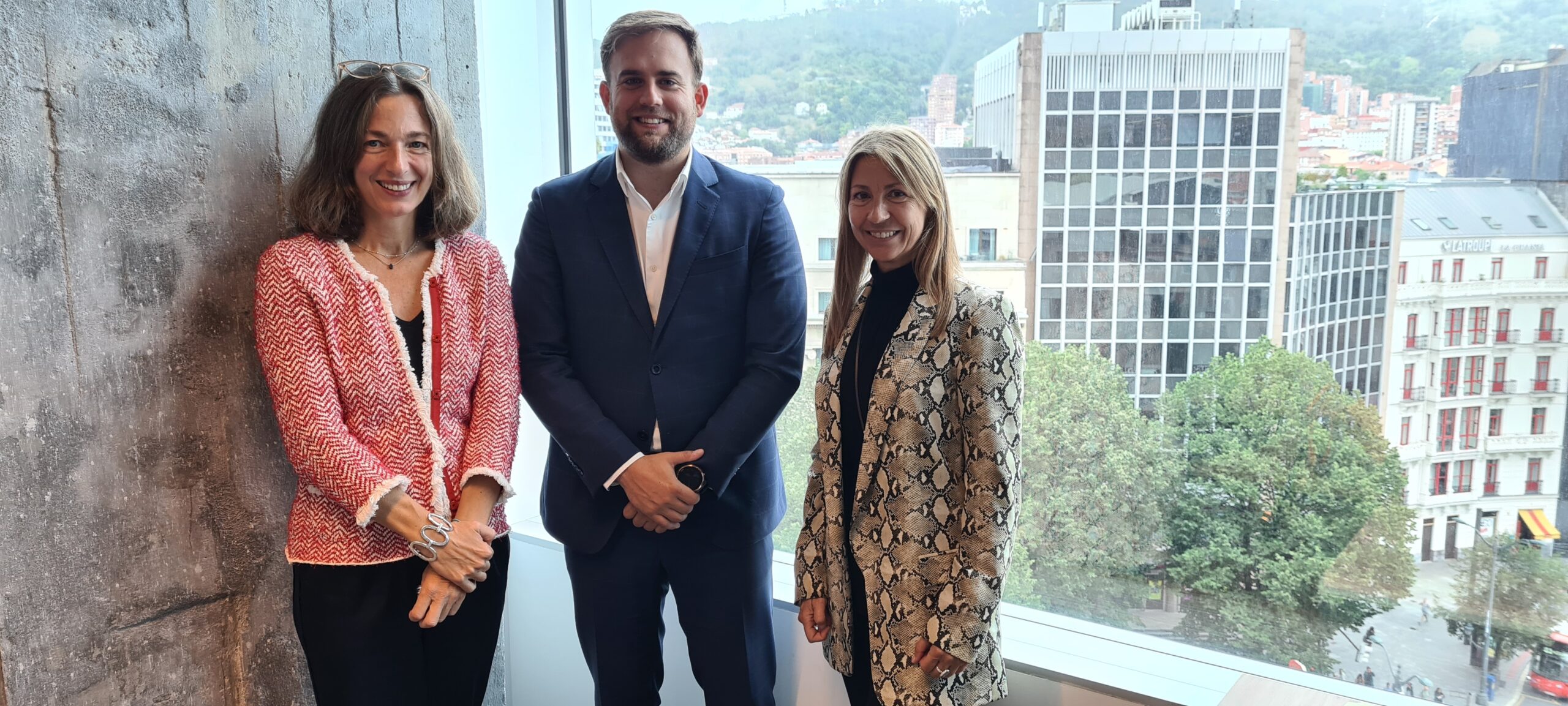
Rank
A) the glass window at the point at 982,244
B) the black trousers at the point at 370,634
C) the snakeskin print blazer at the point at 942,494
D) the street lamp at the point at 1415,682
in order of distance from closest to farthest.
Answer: the snakeskin print blazer at the point at 942,494, the black trousers at the point at 370,634, the street lamp at the point at 1415,682, the glass window at the point at 982,244

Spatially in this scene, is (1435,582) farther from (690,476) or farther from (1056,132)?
(690,476)

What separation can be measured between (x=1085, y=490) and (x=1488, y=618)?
2.59ft

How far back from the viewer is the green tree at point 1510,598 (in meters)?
1.71

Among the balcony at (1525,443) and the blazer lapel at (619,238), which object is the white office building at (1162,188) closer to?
the balcony at (1525,443)

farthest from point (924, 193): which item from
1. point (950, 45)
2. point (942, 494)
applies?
point (950, 45)

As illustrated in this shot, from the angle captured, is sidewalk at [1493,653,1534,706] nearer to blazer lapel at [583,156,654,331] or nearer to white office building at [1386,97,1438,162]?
white office building at [1386,97,1438,162]

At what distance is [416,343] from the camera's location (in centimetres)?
181

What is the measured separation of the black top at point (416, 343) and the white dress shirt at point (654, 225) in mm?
447

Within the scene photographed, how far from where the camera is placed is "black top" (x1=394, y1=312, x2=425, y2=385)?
5.93 feet

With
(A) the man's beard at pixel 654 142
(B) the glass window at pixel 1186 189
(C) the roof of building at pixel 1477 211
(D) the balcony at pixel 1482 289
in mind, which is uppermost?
(A) the man's beard at pixel 654 142

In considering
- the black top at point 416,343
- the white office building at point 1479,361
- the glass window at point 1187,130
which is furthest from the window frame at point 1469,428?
the black top at point 416,343

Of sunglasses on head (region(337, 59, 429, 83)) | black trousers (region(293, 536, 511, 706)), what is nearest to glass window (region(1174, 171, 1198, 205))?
sunglasses on head (region(337, 59, 429, 83))

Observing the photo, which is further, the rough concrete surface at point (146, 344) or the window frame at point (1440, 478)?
the window frame at point (1440, 478)

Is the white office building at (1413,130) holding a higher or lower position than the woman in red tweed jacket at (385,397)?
higher
